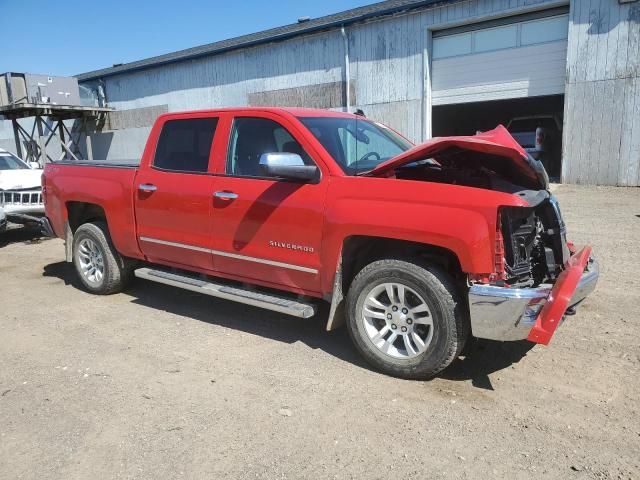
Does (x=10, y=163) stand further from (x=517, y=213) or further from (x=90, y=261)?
(x=517, y=213)

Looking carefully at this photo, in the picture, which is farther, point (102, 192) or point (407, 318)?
point (102, 192)

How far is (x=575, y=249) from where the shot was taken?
4328 millimetres

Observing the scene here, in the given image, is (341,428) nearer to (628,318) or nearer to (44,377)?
(44,377)

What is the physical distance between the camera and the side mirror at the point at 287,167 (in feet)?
12.2

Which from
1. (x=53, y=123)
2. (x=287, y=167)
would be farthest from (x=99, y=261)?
(x=53, y=123)

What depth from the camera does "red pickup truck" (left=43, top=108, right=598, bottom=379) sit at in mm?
3305

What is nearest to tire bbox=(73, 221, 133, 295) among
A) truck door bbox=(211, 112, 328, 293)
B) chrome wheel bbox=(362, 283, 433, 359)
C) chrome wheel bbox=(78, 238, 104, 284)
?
chrome wheel bbox=(78, 238, 104, 284)

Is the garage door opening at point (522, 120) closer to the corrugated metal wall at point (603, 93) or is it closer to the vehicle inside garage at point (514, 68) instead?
the vehicle inside garage at point (514, 68)

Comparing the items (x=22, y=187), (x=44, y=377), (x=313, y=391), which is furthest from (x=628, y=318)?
(x=22, y=187)

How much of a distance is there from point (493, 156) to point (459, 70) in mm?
12181

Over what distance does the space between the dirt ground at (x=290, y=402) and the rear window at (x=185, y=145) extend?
147cm

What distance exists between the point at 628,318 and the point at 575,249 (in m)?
0.83

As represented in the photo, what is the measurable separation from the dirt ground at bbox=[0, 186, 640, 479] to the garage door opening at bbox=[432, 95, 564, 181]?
9.51m

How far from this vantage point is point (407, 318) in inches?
142
